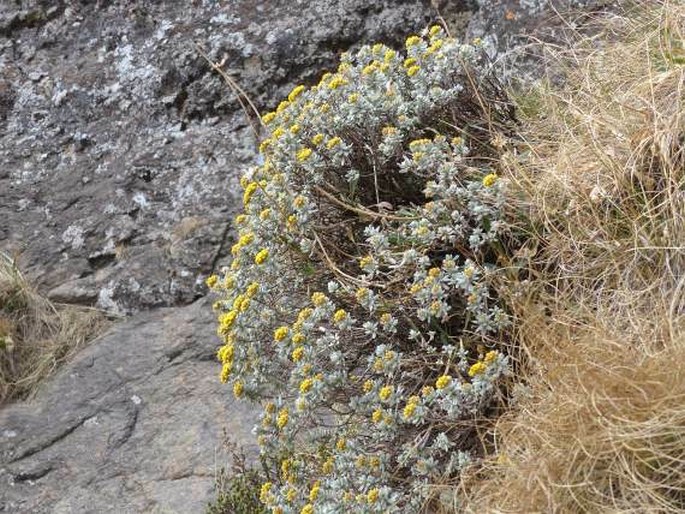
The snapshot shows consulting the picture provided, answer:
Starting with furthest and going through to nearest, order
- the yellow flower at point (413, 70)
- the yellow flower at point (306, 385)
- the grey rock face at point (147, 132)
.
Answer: the grey rock face at point (147, 132) → the yellow flower at point (413, 70) → the yellow flower at point (306, 385)

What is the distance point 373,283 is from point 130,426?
50.1 inches

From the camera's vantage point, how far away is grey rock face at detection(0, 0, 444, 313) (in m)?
4.41

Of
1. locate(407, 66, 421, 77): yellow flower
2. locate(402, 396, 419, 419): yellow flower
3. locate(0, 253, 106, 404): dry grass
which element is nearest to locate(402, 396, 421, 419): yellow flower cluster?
locate(402, 396, 419, 419): yellow flower

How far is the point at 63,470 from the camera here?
387 centimetres

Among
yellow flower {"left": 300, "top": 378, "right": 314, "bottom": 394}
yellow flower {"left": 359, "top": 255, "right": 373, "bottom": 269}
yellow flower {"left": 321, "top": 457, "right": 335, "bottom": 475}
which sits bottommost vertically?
yellow flower {"left": 321, "top": 457, "right": 335, "bottom": 475}

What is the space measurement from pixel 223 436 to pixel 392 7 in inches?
76.0

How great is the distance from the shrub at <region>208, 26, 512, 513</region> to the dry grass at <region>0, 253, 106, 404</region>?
959mm

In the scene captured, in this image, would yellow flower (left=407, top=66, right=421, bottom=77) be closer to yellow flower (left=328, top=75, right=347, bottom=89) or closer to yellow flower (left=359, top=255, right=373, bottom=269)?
yellow flower (left=328, top=75, right=347, bottom=89)

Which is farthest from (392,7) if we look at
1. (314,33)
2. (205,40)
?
(205,40)

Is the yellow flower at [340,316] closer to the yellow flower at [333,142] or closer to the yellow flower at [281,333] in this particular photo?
the yellow flower at [281,333]

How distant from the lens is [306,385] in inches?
119

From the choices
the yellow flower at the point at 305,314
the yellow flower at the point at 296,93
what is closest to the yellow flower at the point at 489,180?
the yellow flower at the point at 305,314

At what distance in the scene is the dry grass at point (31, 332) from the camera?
4215 millimetres

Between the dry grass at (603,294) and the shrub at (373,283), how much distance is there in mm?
137
